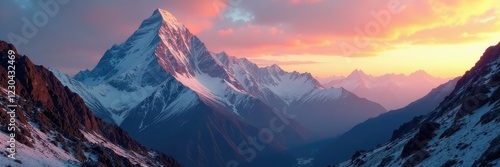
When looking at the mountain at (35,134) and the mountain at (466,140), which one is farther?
the mountain at (35,134)

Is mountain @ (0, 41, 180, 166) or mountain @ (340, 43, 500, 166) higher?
mountain @ (0, 41, 180, 166)

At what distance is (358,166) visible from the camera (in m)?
124

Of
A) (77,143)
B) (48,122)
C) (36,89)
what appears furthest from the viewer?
(36,89)

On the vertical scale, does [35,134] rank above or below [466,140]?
above

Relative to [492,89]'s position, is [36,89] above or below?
above

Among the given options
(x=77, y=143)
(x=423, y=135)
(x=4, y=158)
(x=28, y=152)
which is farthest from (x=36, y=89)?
(x=423, y=135)

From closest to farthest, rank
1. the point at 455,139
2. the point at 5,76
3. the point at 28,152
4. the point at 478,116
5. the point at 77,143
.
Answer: the point at 455,139 < the point at 478,116 < the point at 28,152 < the point at 77,143 < the point at 5,76

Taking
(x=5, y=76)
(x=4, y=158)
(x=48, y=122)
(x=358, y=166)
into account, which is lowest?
(x=358, y=166)

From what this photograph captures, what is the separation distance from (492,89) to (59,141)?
344 feet

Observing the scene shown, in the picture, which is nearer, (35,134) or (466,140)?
(466,140)

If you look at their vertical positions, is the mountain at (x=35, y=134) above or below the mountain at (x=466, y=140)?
above

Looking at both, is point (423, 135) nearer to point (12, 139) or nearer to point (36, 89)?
point (12, 139)

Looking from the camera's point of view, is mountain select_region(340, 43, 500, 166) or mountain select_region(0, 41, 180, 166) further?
mountain select_region(0, 41, 180, 166)

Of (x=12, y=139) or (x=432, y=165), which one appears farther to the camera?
(x=12, y=139)
